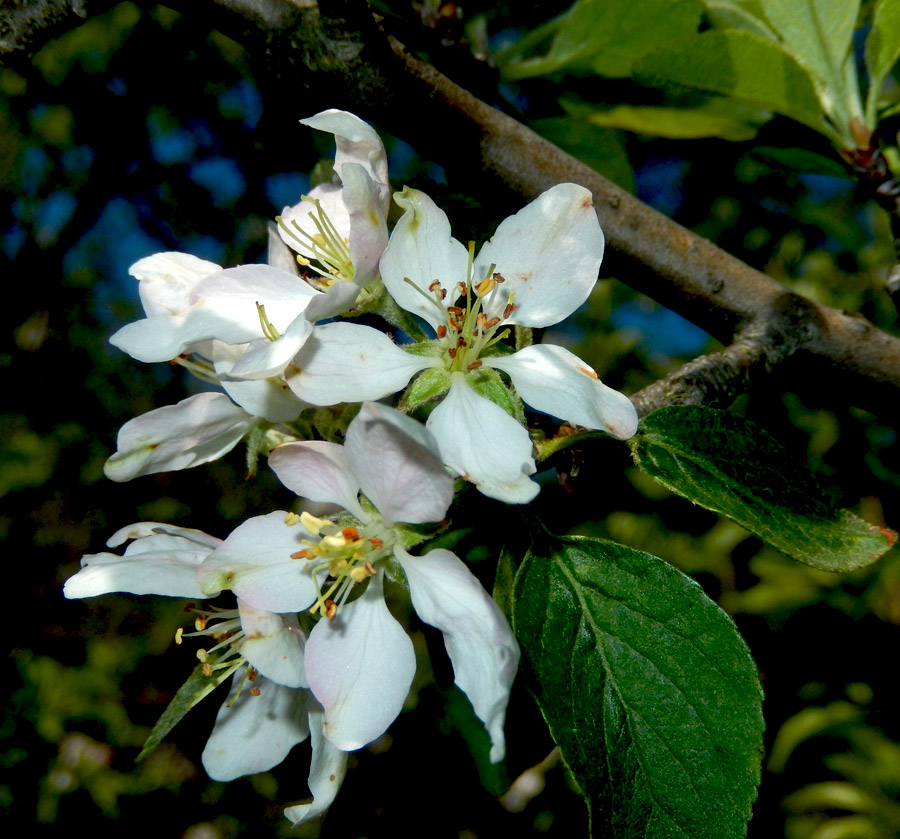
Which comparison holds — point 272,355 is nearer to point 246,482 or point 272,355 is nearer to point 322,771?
point 322,771

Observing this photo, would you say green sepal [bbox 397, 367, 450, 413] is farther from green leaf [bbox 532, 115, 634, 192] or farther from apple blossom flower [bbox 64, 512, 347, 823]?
green leaf [bbox 532, 115, 634, 192]

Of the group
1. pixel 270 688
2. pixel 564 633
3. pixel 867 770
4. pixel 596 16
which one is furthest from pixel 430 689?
pixel 596 16

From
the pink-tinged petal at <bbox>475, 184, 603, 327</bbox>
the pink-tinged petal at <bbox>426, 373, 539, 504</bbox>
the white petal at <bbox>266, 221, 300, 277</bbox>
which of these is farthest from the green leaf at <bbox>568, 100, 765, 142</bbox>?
the pink-tinged petal at <bbox>426, 373, 539, 504</bbox>

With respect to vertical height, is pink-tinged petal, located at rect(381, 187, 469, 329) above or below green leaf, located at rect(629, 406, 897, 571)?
above

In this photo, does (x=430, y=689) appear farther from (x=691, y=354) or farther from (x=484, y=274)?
(x=484, y=274)

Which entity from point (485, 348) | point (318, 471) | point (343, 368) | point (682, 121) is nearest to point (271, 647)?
point (318, 471)

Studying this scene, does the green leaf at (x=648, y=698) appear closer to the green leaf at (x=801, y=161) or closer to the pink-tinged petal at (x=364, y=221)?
the pink-tinged petal at (x=364, y=221)
